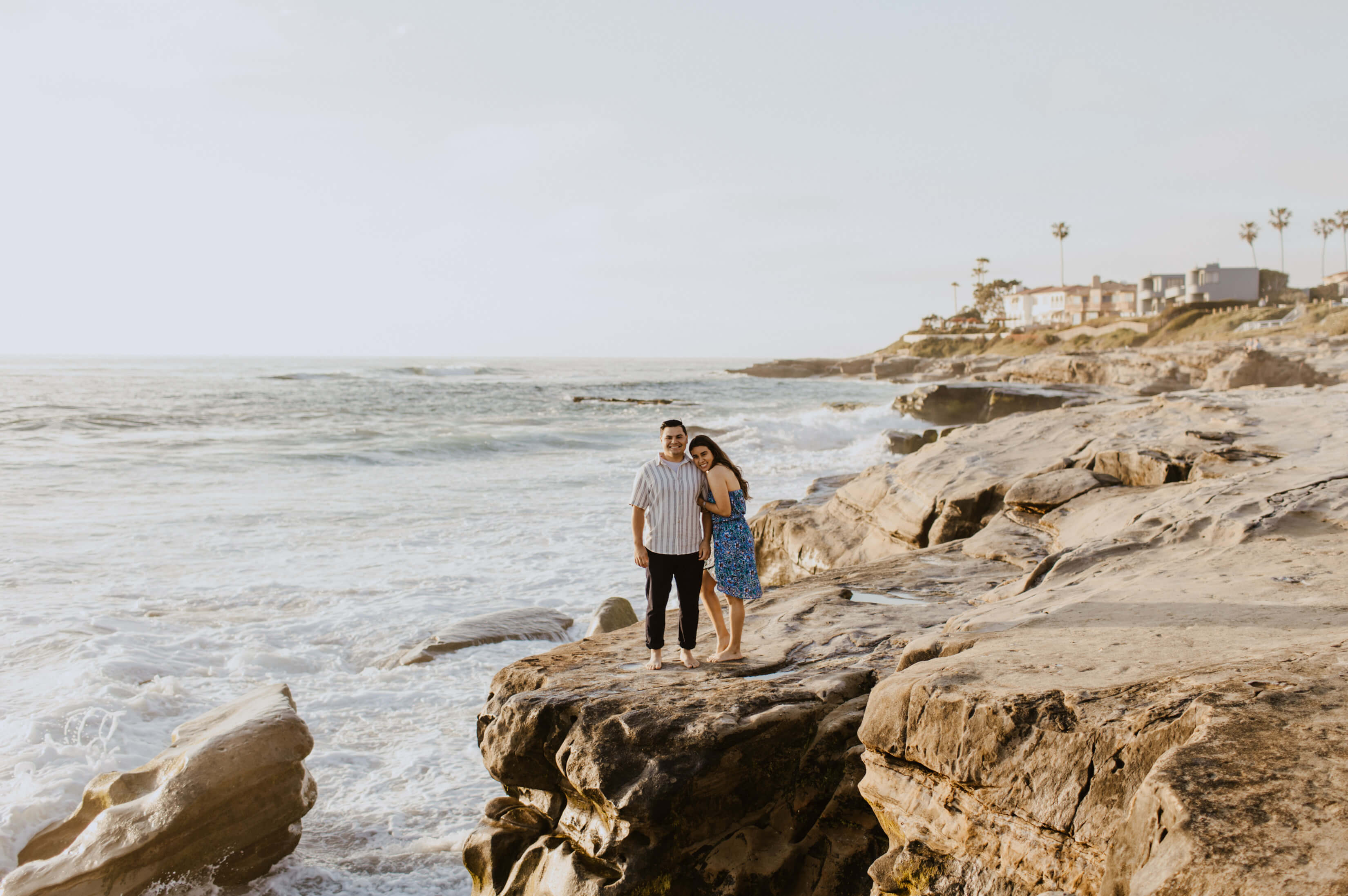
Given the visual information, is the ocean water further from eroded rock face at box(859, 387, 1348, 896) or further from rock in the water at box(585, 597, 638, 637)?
eroded rock face at box(859, 387, 1348, 896)

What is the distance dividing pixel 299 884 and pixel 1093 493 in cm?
737

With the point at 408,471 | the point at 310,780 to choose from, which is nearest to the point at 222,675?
the point at 310,780

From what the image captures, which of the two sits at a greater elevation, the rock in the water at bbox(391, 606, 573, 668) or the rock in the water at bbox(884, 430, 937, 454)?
the rock in the water at bbox(884, 430, 937, 454)

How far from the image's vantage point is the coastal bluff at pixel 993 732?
2.40 m

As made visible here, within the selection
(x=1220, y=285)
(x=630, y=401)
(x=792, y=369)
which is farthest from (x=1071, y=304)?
(x=630, y=401)

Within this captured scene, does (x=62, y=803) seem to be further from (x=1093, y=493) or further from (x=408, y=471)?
(x=408, y=471)

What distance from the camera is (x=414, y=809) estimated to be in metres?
5.56

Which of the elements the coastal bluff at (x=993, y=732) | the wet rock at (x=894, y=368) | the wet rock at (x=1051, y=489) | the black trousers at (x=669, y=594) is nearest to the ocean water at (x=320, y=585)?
the black trousers at (x=669, y=594)

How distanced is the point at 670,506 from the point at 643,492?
185 millimetres

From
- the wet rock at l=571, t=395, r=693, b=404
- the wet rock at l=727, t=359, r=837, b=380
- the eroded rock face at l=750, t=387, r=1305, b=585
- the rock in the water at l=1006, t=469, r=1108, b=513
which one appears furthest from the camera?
the wet rock at l=727, t=359, r=837, b=380

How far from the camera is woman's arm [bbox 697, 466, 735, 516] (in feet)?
17.1

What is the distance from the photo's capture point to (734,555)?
5.37 metres

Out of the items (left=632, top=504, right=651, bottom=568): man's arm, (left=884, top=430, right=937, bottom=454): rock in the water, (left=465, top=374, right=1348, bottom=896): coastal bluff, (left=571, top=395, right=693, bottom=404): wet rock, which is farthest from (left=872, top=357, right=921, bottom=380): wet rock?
(left=632, top=504, right=651, bottom=568): man's arm

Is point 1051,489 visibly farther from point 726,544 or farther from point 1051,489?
point 726,544
